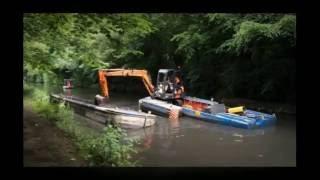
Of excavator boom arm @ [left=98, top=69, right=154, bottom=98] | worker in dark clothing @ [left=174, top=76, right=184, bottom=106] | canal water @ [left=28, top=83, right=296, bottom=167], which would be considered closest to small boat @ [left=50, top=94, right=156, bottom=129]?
canal water @ [left=28, top=83, right=296, bottom=167]

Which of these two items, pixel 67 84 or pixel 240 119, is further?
pixel 67 84

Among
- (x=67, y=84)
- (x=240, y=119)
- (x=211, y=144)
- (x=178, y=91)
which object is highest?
(x=67, y=84)

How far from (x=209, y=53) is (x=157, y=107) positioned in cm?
405

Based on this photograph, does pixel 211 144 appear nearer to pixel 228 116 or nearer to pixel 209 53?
pixel 228 116

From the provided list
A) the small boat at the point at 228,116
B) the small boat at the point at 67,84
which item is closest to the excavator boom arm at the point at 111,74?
the small boat at the point at 228,116

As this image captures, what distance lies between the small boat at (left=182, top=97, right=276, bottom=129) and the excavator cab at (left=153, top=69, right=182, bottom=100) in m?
0.77

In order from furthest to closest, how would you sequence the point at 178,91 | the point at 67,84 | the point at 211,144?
the point at 67,84 < the point at 178,91 < the point at 211,144

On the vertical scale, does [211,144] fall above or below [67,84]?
below

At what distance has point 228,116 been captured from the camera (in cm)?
1077

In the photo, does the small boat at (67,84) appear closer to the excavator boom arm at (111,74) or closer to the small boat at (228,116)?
the excavator boom arm at (111,74)

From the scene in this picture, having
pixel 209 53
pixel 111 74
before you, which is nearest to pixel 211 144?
pixel 111 74

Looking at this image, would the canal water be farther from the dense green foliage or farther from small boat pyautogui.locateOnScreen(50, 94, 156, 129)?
the dense green foliage

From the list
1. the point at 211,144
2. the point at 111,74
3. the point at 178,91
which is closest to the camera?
the point at 211,144

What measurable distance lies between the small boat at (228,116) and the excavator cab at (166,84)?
775 mm
